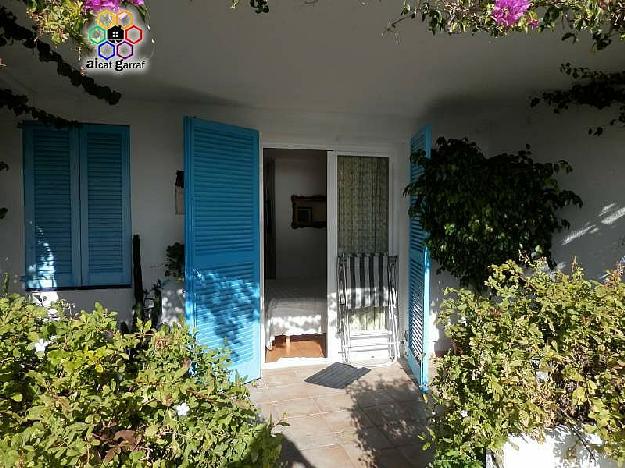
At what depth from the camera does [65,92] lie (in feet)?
9.74

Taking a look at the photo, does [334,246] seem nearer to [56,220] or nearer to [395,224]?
[395,224]

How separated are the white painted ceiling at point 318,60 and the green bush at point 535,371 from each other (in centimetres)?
142

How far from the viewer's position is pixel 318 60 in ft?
8.13

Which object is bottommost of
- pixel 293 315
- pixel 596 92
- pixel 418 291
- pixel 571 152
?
pixel 293 315

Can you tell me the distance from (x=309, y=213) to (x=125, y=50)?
4388 millimetres

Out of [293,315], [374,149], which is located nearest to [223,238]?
[293,315]

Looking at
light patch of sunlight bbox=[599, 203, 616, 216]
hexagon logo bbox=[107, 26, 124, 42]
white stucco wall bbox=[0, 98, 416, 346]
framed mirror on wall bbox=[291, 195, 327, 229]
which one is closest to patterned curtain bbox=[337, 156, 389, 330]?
white stucco wall bbox=[0, 98, 416, 346]

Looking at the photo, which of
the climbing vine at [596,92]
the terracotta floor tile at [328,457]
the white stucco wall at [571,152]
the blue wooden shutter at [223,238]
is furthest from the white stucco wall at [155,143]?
the terracotta floor tile at [328,457]

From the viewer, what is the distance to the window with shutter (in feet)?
9.66

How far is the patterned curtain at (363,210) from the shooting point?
386 cm

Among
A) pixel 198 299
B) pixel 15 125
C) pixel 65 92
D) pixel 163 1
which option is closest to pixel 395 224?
pixel 198 299

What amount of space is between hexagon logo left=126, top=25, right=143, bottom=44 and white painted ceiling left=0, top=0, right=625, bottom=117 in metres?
0.08

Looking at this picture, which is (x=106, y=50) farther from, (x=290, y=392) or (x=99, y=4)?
(x=290, y=392)

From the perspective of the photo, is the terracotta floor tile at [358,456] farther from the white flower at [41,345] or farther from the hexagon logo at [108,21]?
the hexagon logo at [108,21]
